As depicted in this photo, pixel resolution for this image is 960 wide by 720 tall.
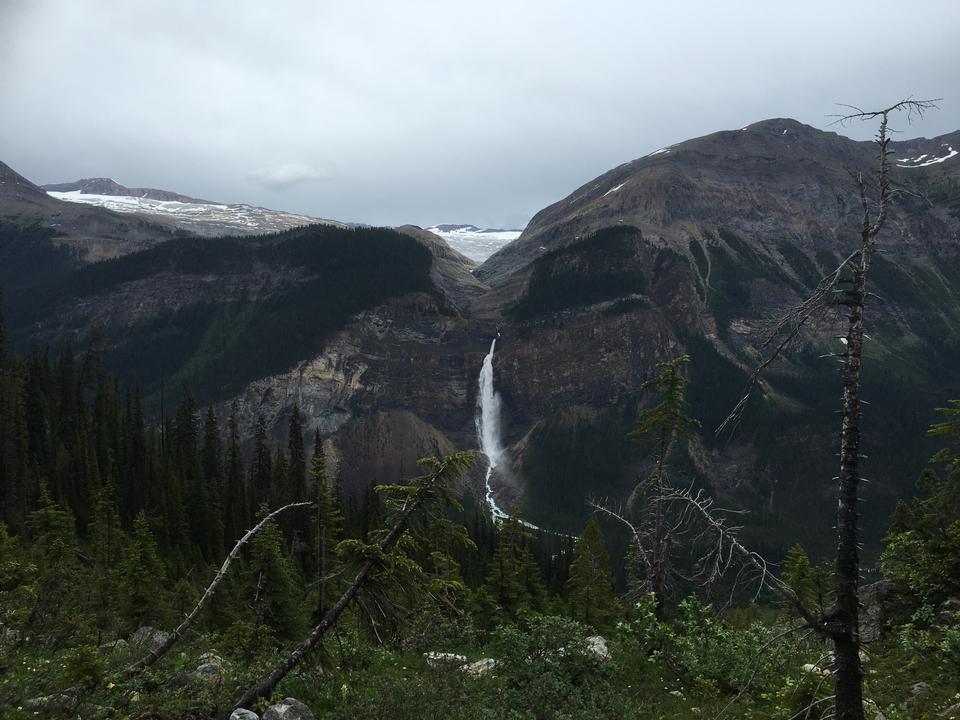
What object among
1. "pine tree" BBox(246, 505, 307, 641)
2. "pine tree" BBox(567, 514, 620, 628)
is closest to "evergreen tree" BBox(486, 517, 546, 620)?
"pine tree" BBox(567, 514, 620, 628)

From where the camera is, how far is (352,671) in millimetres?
14195

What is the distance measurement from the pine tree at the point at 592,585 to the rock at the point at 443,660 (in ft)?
71.8

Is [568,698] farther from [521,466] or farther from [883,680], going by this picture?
[521,466]

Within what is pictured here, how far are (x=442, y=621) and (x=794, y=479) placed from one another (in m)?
170

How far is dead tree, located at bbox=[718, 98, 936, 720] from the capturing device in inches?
320

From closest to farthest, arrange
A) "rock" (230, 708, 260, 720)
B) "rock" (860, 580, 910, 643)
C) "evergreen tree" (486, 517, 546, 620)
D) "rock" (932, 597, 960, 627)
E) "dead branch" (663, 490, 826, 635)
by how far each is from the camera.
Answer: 1. "dead branch" (663, 490, 826, 635)
2. "rock" (230, 708, 260, 720)
3. "rock" (932, 597, 960, 627)
4. "rock" (860, 580, 910, 643)
5. "evergreen tree" (486, 517, 546, 620)

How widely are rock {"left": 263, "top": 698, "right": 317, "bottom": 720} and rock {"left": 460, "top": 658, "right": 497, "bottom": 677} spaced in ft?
14.7

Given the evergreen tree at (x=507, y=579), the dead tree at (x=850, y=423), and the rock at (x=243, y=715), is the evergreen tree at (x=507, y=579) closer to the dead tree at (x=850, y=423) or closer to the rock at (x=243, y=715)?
the rock at (x=243, y=715)

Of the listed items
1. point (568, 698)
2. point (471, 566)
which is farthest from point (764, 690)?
point (471, 566)

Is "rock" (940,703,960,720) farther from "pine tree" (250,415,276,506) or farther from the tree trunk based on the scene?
"pine tree" (250,415,276,506)

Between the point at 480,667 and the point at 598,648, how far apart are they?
319cm

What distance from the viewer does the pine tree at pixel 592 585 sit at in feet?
128

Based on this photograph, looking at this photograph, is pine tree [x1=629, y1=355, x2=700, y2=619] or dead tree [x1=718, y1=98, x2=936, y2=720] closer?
dead tree [x1=718, y1=98, x2=936, y2=720]

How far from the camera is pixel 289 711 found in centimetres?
1071
